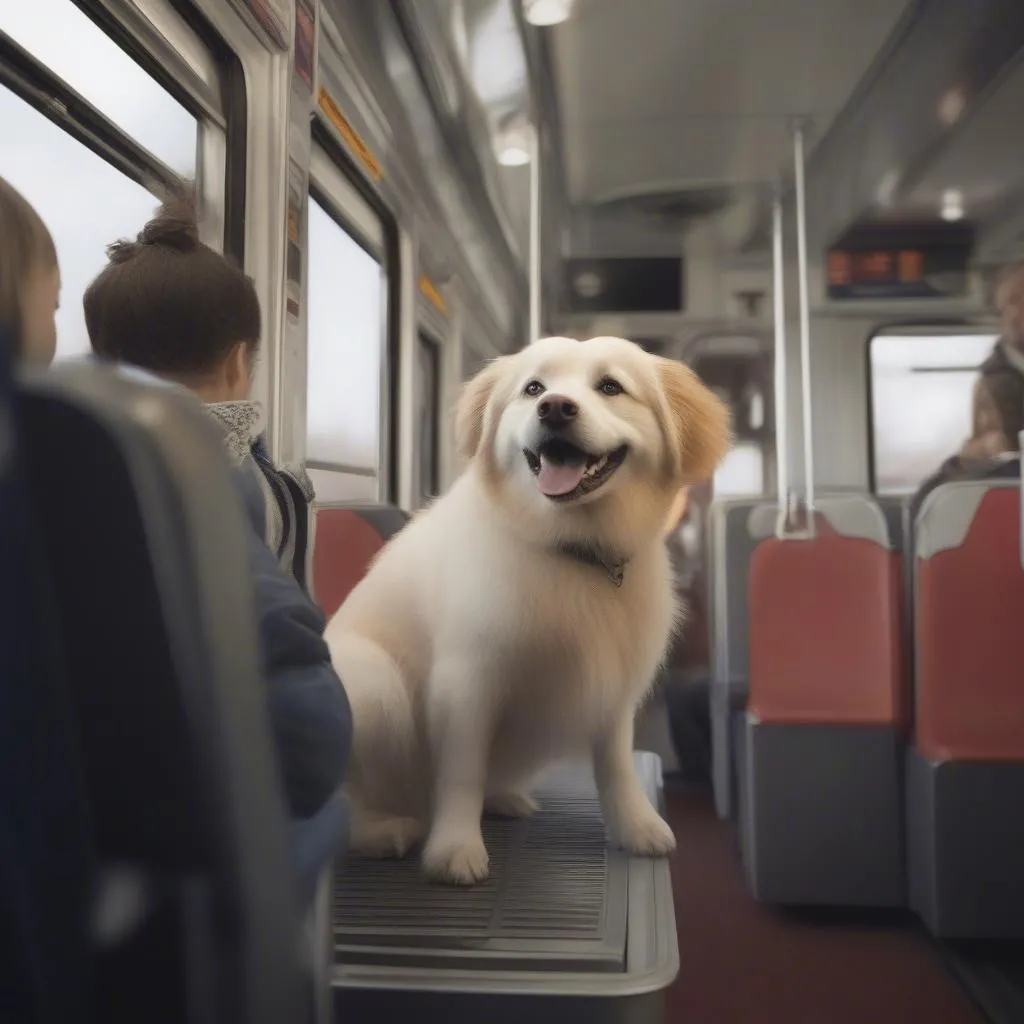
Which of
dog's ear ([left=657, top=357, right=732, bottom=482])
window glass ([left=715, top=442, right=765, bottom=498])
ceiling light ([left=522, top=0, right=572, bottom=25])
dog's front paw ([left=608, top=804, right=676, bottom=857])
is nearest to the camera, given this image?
dog's front paw ([left=608, top=804, right=676, bottom=857])

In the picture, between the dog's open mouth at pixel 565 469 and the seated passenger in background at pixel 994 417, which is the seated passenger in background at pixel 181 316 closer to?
the dog's open mouth at pixel 565 469

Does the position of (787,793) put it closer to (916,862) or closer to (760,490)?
(916,862)

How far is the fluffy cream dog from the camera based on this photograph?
1.45 meters

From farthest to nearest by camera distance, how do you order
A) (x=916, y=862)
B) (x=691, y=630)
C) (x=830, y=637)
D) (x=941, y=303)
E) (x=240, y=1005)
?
(x=941, y=303), (x=691, y=630), (x=830, y=637), (x=916, y=862), (x=240, y=1005)

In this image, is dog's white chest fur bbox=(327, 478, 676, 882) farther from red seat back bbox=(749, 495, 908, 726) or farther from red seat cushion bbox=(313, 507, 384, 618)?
red seat back bbox=(749, 495, 908, 726)

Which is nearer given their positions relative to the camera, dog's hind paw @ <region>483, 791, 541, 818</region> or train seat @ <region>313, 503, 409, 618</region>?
dog's hind paw @ <region>483, 791, 541, 818</region>

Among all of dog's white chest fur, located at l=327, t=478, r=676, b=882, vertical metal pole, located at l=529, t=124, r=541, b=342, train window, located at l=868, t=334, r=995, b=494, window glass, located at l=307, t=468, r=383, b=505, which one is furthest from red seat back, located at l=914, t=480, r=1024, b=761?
train window, located at l=868, t=334, r=995, b=494

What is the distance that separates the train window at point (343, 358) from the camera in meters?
2.49

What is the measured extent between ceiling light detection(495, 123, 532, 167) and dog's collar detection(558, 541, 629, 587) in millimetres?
2134

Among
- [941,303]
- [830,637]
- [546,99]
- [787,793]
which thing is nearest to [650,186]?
[546,99]

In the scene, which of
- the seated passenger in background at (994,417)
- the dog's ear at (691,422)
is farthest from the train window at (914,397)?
the dog's ear at (691,422)

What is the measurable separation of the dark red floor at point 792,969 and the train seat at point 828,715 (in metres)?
0.09

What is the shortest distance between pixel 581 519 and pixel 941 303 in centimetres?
343

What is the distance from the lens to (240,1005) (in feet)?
1.50
